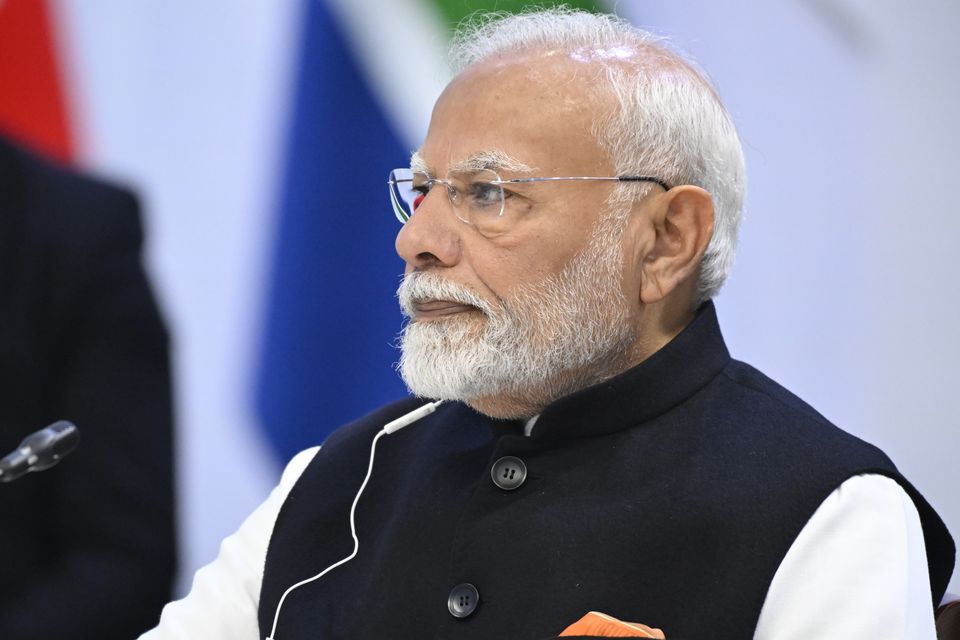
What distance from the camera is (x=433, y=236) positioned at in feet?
→ 6.11

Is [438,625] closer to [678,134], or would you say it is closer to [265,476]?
[678,134]

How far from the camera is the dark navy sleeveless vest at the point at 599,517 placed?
166cm

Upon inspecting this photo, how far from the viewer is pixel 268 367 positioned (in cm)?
316

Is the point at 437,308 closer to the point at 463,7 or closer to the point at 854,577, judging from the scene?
the point at 854,577

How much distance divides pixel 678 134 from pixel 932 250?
1.04 meters

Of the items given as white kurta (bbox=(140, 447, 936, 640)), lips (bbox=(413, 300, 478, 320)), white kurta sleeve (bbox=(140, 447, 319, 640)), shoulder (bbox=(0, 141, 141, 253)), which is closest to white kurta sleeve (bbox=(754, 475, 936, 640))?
white kurta (bbox=(140, 447, 936, 640))

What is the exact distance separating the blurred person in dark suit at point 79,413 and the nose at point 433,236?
1.30 m

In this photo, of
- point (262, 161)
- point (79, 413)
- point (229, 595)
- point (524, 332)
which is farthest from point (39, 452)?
point (262, 161)

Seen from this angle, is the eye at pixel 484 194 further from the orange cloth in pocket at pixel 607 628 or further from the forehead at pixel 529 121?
the orange cloth in pocket at pixel 607 628

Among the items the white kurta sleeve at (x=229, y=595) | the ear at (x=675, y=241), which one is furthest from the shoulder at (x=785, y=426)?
the white kurta sleeve at (x=229, y=595)

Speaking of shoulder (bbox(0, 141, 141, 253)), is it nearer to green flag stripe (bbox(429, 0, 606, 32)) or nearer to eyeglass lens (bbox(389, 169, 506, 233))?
green flag stripe (bbox(429, 0, 606, 32))

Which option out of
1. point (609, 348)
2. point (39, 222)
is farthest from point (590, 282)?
point (39, 222)

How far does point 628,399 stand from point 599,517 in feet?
0.65

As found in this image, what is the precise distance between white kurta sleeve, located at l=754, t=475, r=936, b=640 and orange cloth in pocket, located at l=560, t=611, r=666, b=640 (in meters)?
0.18
